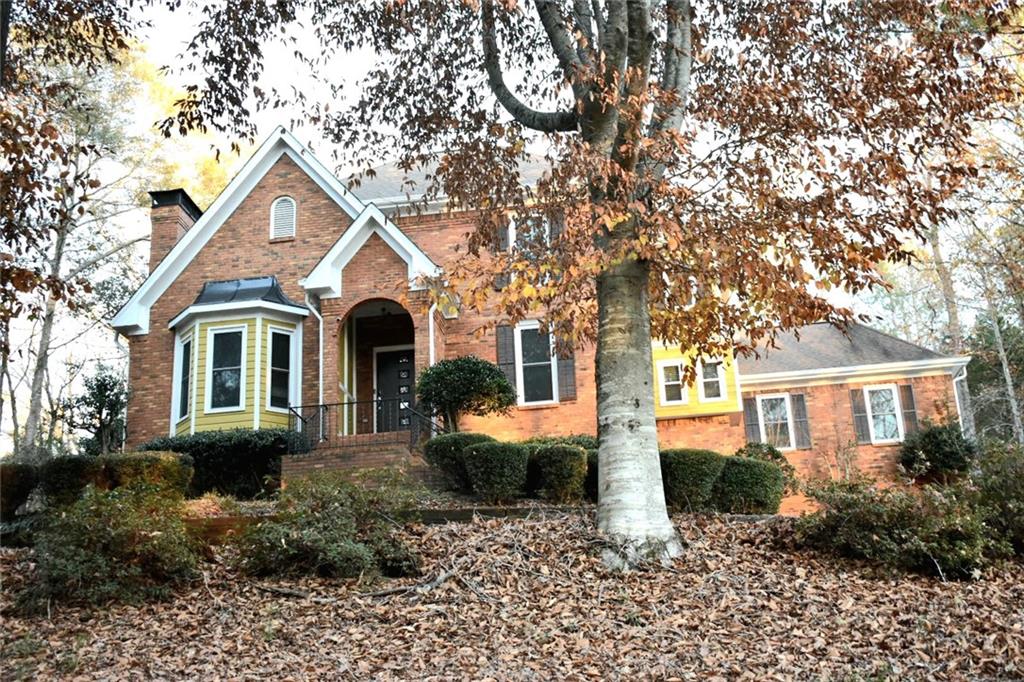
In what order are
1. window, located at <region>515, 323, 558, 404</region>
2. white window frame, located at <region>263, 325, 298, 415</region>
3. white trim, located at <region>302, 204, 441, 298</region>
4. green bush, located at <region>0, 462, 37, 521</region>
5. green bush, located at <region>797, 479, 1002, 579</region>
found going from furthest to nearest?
window, located at <region>515, 323, 558, 404</region>, white window frame, located at <region>263, 325, 298, 415</region>, white trim, located at <region>302, 204, 441, 298</region>, green bush, located at <region>0, 462, 37, 521</region>, green bush, located at <region>797, 479, 1002, 579</region>

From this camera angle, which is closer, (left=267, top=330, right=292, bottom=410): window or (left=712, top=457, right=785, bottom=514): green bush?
(left=712, top=457, right=785, bottom=514): green bush

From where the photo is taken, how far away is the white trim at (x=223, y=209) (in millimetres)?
20781

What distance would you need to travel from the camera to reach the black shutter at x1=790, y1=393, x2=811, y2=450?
2452 centimetres

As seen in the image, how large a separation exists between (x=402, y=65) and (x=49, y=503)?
740 centimetres

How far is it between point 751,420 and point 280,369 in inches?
496

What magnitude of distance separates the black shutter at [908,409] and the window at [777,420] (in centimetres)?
282

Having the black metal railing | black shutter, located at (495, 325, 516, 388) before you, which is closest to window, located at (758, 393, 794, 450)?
black shutter, located at (495, 325, 516, 388)

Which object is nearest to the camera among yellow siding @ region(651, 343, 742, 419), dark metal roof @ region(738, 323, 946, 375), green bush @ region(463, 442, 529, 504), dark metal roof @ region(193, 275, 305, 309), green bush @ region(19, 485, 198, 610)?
green bush @ region(19, 485, 198, 610)

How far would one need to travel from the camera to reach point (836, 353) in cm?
2541

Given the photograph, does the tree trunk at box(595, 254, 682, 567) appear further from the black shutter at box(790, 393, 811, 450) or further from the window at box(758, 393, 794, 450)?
the black shutter at box(790, 393, 811, 450)

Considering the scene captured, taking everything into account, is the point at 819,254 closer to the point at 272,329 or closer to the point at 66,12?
the point at 66,12

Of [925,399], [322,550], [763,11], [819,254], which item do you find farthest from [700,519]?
[925,399]

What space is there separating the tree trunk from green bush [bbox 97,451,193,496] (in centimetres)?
666

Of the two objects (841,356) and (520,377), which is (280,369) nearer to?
(520,377)
